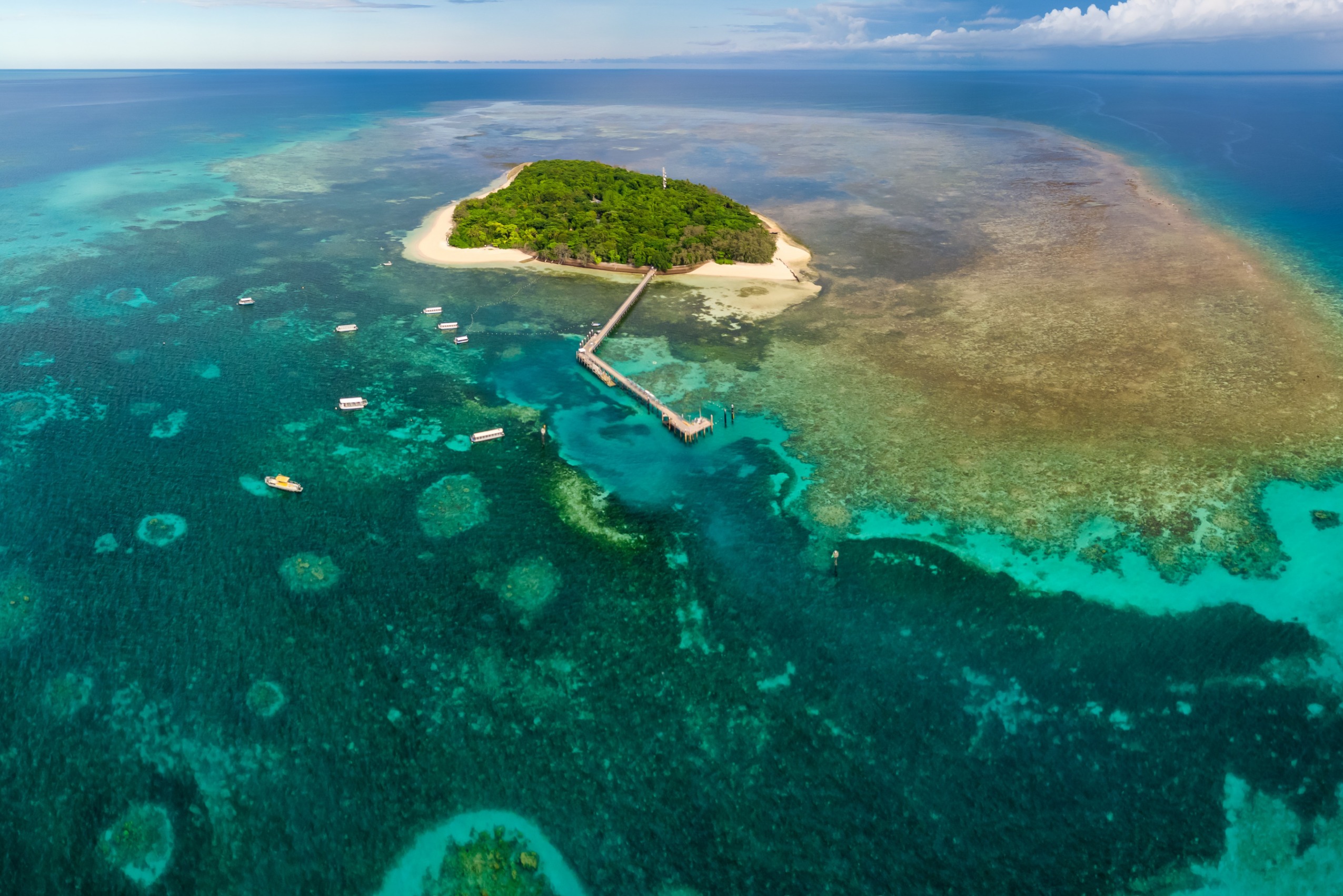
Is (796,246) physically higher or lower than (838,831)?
higher

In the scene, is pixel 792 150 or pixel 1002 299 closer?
pixel 1002 299

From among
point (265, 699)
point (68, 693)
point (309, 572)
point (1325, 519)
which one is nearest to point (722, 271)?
point (1325, 519)

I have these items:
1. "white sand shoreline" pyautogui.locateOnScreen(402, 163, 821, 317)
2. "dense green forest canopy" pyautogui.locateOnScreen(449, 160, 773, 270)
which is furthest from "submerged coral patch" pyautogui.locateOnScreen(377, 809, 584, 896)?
"dense green forest canopy" pyautogui.locateOnScreen(449, 160, 773, 270)

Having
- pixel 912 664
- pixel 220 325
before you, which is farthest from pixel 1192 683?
pixel 220 325

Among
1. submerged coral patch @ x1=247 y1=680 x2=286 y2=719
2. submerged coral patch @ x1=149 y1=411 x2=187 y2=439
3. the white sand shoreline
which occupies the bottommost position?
submerged coral patch @ x1=247 y1=680 x2=286 y2=719

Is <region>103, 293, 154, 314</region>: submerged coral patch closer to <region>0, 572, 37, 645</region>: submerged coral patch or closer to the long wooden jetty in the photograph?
<region>0, 572, 37, 645</region>: submerged coral patch

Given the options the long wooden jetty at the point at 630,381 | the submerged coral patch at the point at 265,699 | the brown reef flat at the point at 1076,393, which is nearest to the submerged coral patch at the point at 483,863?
the submerged coral patch at the point at 265,699

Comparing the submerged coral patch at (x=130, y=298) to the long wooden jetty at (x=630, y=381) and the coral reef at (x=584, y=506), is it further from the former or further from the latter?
the coral reef at (x=584, y=506)

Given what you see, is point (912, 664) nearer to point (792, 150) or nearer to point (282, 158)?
point (792, 150)
